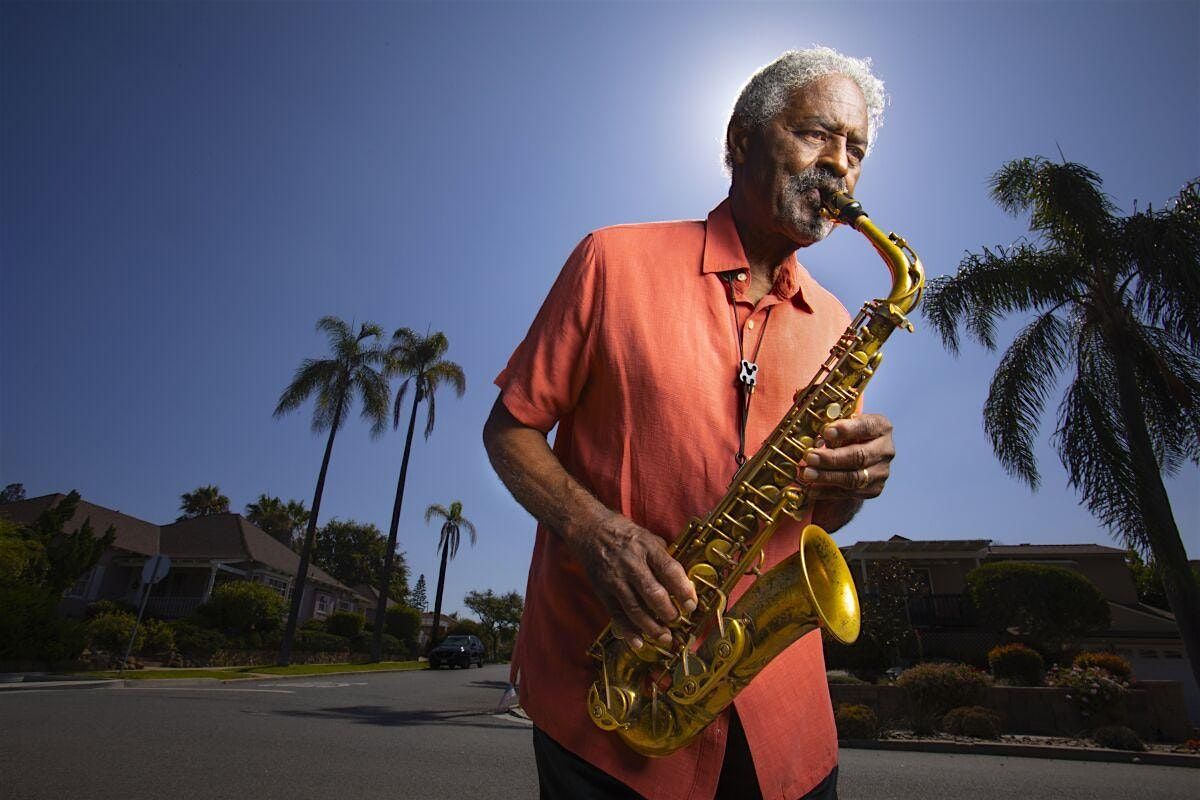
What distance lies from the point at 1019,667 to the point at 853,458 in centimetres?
1718

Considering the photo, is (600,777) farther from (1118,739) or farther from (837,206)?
(1118,739)

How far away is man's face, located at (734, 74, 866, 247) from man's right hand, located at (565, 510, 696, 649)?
1.19 meters

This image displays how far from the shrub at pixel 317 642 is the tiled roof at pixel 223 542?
7.84m

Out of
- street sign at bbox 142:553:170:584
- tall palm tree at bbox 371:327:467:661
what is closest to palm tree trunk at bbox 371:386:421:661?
tall palm tree at bbox 371:327:467:661

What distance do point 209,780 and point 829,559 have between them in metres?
6.62

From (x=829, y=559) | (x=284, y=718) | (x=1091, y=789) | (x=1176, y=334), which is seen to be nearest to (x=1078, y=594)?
(x=1176, y=334)

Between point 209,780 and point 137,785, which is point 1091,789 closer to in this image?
point 209,780

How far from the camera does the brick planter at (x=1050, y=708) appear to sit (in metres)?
12.0

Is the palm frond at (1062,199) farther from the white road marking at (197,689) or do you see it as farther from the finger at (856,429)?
the white road marking at (197,689)

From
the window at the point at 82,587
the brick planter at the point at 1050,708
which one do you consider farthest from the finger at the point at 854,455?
the window at the point at 82,587

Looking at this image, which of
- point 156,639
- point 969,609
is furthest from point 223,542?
point 969,609

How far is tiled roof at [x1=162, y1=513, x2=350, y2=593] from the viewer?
133ft

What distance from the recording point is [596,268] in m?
1.79

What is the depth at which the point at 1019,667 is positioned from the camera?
14977 millimetres
